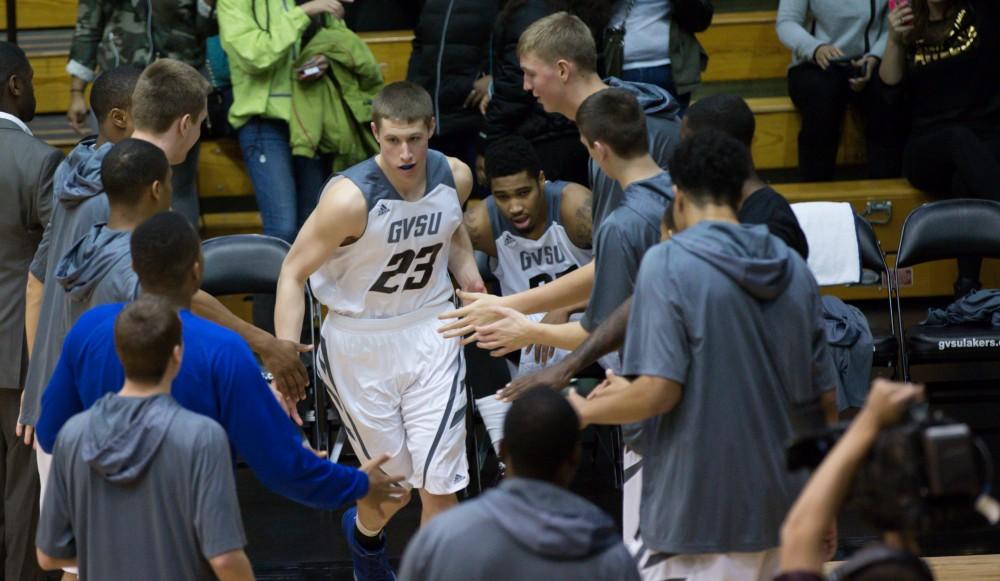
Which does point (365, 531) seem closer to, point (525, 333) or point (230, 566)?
point (525, 333)

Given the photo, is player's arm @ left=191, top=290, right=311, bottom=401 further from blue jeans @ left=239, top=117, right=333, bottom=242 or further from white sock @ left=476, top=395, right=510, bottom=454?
blue jeans @ left=239, top=117, right=333, bottom=242

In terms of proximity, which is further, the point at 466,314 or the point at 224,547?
the point at 466,314

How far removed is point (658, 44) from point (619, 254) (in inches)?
141

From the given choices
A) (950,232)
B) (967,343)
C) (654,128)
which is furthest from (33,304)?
(950,232)

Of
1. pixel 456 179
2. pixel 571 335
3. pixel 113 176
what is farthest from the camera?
pixel 456 179

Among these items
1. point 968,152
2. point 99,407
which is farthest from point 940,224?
point 99,407

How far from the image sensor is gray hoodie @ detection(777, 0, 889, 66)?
815 cm

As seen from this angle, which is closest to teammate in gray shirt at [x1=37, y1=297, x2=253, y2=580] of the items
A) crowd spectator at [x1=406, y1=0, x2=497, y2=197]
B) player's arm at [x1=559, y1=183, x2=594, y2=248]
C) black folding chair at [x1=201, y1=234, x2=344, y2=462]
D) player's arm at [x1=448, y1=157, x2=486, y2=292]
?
player's arm at [x1=448, y1=157, x2=486, y2=292]

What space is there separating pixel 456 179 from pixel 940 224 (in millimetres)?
2769

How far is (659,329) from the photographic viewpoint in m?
3.45

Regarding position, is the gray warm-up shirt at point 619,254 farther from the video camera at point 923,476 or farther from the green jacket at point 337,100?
the green jacket at point 337,100

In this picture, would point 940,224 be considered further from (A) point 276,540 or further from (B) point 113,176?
(B) point 113,176

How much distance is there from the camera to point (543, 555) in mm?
2664

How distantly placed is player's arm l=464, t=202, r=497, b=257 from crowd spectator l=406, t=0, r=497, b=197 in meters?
1.09
